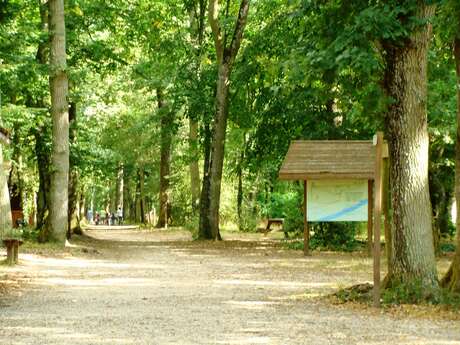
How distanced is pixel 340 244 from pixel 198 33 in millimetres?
11692

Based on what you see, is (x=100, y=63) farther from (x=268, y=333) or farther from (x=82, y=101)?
(x=268, y=333)

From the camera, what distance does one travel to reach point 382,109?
11891 mm

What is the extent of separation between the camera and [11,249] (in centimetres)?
1781

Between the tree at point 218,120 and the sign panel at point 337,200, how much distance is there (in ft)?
27.8

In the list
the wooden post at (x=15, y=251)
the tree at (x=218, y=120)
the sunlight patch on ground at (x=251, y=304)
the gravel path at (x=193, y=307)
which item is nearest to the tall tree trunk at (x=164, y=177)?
the tree at (x=218, y=120)

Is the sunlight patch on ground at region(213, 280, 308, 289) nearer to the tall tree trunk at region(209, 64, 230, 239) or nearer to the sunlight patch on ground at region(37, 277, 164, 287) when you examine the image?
the sunlight patch on ground at region(37, 277, 164, 287)

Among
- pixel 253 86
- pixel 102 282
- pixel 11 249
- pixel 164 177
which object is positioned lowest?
pixel 102 282

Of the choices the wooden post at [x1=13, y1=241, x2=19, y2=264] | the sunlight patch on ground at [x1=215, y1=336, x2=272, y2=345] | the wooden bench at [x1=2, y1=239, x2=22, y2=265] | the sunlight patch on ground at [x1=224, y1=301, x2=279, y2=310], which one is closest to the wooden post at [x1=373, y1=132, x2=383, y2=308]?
the sunlight patch on ground at [x1=224, y1=301, x2=279, y2=310]

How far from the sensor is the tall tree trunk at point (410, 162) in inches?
464

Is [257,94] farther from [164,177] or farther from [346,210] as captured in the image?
[164,177]

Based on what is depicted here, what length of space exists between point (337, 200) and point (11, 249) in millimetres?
8762

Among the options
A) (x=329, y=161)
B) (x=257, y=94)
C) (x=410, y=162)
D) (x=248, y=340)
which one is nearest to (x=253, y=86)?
(x=257, y=94)

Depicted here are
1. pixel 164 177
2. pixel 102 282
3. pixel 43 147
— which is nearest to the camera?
pixel 102 282

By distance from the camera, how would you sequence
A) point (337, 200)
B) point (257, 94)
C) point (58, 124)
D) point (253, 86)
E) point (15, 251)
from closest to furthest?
point (15, 251) → point (337, 200) → point (58, 124) → point (253, 86) → point (257, 94)
